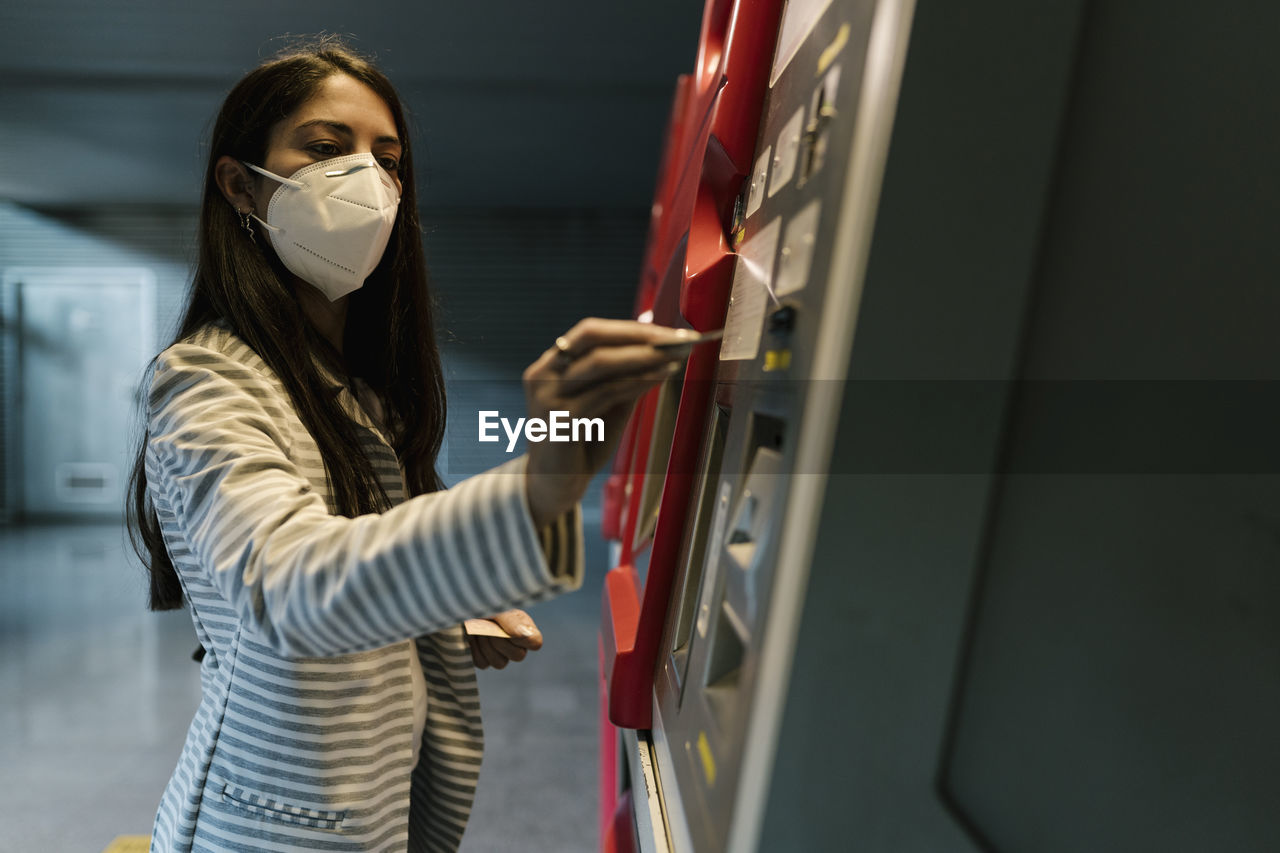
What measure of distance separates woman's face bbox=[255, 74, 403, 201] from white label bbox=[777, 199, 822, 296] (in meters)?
0.66

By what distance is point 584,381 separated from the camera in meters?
0.54

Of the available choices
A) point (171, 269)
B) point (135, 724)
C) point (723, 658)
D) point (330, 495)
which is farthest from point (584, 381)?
point (171, 269)

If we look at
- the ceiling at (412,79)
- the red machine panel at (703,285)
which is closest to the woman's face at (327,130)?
the red machine panel at (703,285)

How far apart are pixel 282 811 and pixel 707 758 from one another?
1.82ft

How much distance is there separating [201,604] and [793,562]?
30.0 inches

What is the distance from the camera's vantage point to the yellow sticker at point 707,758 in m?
0.61

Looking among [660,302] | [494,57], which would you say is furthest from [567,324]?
[660,302]

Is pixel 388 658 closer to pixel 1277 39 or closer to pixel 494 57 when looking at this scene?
pixel 1277 39

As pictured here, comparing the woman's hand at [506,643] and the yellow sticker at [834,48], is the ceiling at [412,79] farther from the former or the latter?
the yellow sticker at [834,48]

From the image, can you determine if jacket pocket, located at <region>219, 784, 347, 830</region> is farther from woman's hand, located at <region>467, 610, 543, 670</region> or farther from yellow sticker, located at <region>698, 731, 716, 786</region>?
yellow sticker, located at <region>698, 731, 716, 786</region>

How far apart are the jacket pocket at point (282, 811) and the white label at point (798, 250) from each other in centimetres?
75

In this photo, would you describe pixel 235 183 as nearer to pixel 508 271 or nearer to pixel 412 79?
pixel 412 79

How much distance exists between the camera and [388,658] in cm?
100

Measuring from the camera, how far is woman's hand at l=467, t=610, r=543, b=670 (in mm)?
1255
